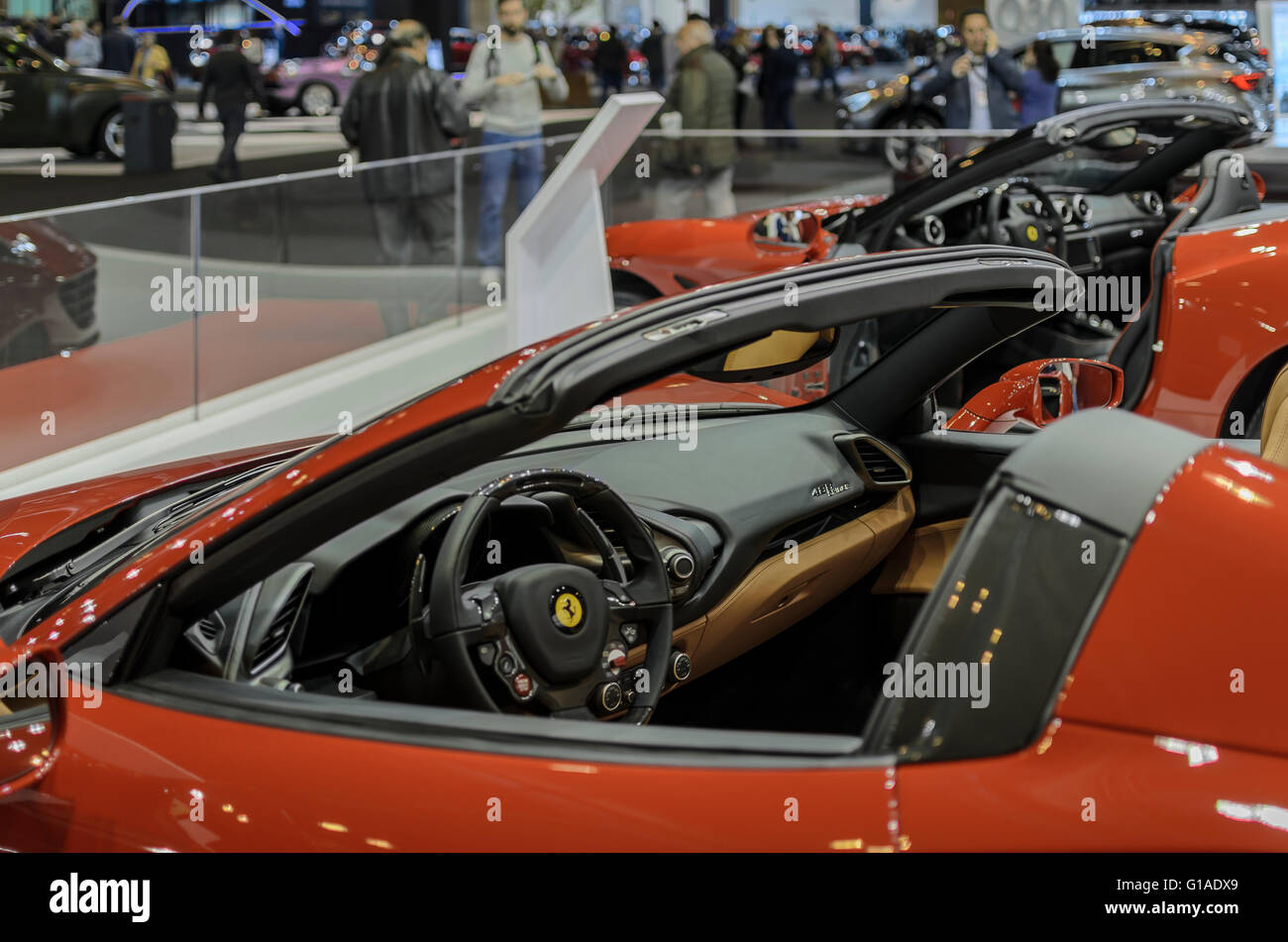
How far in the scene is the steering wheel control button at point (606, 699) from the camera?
2.19 m

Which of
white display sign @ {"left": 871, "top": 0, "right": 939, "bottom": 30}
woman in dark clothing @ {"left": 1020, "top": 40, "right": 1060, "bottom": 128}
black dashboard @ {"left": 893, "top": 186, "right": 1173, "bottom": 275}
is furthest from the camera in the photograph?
white display sign @ {"left": 871, "top": 0, "right": 939, "bottom": 30}

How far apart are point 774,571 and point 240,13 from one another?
33.2 metres

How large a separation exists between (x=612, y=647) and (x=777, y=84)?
16628 mm

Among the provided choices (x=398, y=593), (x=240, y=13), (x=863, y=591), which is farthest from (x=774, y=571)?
(x=240, y=13)

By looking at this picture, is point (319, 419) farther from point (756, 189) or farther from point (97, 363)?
point (756, 189)

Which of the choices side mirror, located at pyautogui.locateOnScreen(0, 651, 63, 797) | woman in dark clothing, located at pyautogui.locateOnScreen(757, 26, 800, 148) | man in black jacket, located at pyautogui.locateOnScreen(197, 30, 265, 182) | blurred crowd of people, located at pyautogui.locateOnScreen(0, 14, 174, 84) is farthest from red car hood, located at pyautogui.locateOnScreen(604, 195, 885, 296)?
blurred crowd of people, located at pyautogui.locateOnScreen(0, 14, 174, 84)

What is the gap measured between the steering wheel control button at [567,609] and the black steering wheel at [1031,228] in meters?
3.92

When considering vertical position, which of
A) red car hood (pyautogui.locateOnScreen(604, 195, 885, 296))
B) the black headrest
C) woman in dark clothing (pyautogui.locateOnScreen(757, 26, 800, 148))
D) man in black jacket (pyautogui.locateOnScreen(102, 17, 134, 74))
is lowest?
red car hood (pyautogui.locateOnScreen(604, 195, 885, 296))

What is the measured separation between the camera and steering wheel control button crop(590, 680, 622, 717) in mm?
2188

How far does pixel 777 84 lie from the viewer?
17859 millimetres

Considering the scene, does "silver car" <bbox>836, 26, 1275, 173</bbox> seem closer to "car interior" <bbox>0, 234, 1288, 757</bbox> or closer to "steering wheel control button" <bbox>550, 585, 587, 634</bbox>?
"car interior" <bbox>0, 234, 1288, 757</bbox>

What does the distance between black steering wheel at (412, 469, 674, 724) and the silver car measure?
1285 centimetres

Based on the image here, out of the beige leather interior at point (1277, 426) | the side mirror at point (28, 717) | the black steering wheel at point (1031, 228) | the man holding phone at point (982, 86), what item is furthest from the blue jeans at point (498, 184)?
the side mirror at point (28, 717)

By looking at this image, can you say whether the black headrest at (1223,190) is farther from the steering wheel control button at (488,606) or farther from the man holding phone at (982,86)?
the man holding phone at (982,86)
